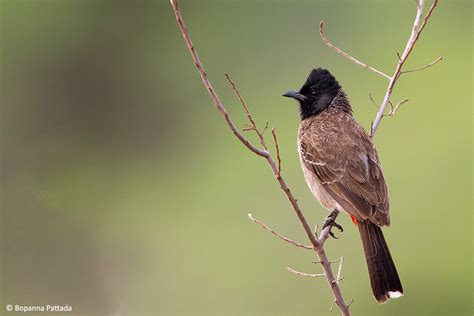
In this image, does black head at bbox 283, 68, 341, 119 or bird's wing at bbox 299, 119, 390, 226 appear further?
black head at bbox 283, 68, 341, 119

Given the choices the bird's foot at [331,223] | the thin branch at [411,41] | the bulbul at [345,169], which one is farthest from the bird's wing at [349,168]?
the thin branch at [411,41]

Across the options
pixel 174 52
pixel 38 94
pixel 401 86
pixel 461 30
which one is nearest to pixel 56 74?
pixel 38 94

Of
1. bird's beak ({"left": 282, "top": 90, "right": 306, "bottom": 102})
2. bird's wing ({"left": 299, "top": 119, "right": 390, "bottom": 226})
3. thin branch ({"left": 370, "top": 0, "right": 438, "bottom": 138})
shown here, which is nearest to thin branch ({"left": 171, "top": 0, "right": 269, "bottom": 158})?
thin branch ({"left": 370, "top": 0, "right": 438, "bottom": 138})

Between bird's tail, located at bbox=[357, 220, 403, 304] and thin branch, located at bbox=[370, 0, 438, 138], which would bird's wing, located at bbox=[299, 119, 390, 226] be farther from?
thin branch, located at bbox=[370, 0, 438, 138]

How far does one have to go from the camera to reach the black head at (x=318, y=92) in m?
6.28

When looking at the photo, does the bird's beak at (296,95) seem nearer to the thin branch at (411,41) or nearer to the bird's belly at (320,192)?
the bird's belly at (320,192)

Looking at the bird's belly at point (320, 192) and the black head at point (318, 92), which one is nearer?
the bird's belly at point (320, 192)

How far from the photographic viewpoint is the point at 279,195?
39.4 feet

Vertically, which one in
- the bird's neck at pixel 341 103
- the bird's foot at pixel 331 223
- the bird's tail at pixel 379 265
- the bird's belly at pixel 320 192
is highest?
the bird's neck at pixel 341 103

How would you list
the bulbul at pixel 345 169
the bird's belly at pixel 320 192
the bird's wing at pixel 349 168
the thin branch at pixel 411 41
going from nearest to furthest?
the thin branch at pixel 411 41, the bulbul at pixel 345 169, the bird's wing at pixel 349 168, the bird's belly at pixel 320 192

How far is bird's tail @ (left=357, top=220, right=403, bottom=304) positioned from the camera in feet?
16.1

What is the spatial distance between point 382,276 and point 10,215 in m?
10.3

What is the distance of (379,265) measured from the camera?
198 inches

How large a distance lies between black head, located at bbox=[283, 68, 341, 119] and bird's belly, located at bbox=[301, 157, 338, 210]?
61cm
